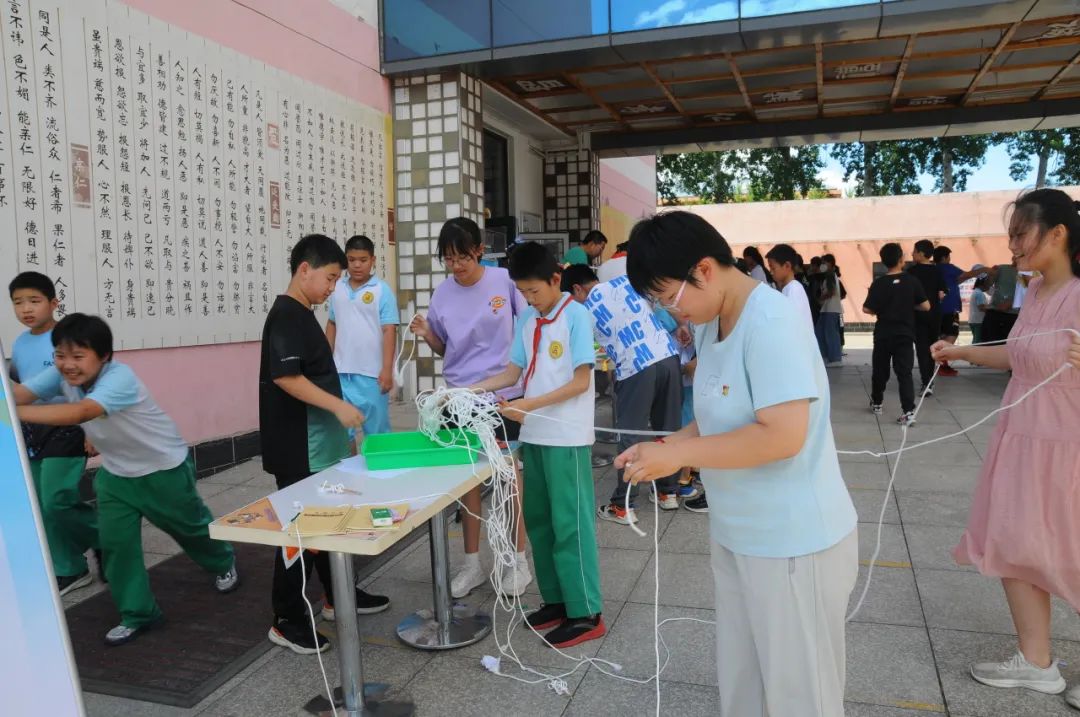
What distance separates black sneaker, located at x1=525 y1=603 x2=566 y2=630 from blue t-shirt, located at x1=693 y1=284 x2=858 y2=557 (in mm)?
1460

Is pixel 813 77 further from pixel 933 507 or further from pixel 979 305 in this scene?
pixel 933 507

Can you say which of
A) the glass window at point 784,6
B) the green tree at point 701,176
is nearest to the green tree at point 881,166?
the green tree at point 701,176

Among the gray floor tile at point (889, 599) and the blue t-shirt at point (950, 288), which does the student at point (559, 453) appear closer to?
the gray floor tile at point (889, 599)

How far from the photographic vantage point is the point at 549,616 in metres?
2.92

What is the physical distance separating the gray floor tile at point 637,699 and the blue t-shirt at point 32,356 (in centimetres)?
263

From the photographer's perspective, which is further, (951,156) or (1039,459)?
(951,156)

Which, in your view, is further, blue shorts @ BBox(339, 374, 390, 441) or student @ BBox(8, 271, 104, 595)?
blue shorts @ BBox(339, 374, 390, 441)

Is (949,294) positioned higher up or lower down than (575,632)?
higher up

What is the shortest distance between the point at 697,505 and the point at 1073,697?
89.6 inches

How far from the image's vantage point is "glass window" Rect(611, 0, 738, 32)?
6465 millimetres

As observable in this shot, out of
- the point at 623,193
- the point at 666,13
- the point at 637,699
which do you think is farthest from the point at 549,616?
the point at 623,193

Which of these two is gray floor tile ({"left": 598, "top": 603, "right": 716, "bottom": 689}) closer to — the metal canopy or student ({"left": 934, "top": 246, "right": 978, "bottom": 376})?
the metal canopy

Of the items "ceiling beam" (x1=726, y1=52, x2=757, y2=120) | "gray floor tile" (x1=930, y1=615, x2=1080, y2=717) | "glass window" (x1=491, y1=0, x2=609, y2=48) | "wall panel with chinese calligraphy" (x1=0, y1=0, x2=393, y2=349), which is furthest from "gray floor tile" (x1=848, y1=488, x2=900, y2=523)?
"ceiling beam" (x1=726, y1=52, x2=757, y2=120)

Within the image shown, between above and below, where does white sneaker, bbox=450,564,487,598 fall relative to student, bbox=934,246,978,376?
below
